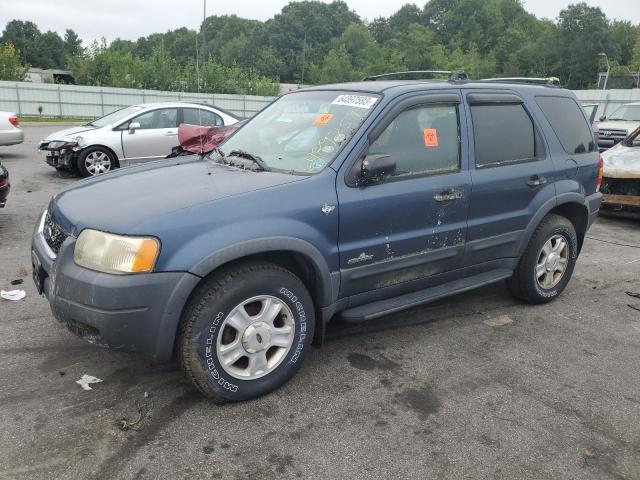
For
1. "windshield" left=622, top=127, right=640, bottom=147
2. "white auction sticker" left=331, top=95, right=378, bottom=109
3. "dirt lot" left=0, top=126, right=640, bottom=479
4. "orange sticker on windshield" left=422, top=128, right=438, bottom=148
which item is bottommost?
"dirt lot" left=0, top=126, right=640, bottom=479

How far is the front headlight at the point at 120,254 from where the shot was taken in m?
2.72

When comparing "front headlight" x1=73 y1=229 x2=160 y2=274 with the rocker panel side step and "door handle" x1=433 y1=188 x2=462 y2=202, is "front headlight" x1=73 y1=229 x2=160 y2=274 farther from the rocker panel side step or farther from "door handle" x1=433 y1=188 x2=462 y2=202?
"door handle" x1=433 y1=188 x2=462 y2=202

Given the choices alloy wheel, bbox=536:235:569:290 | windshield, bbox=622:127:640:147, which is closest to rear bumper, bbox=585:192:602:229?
alloy wheel, bbox=536:235:569:290

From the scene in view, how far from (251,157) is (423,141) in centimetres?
116

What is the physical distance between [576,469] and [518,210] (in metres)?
2.09

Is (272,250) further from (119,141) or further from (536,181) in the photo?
(119,141)

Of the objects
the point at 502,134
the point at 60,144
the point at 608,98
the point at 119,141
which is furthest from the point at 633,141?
the point at 608,98

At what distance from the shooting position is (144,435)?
2.82 m

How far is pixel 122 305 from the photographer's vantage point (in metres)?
2.71

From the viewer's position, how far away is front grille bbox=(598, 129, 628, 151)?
1236cm

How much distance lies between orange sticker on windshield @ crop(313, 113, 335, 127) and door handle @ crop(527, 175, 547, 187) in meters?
1.69

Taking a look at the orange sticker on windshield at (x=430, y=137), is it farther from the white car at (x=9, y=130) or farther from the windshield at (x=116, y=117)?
the white car at (x=9, y=130)

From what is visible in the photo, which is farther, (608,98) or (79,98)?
(79,98)

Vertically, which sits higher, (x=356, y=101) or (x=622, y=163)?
(x=356, y=101)
